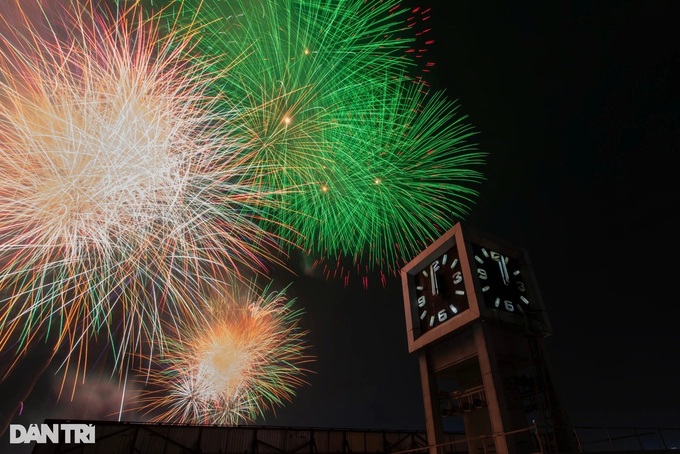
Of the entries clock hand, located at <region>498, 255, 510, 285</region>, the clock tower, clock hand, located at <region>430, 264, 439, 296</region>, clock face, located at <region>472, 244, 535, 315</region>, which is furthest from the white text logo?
clock hand, located at <region>498, 255, 510, 285</region>

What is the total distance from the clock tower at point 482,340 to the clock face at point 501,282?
0.23ft

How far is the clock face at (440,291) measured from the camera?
21.7 m

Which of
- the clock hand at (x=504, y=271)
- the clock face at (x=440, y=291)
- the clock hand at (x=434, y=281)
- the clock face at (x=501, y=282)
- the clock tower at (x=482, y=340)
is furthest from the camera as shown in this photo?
the clock hand at (x=434, y=281)

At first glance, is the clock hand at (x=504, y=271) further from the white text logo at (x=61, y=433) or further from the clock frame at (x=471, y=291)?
the white text logo at (x=61, y=433)

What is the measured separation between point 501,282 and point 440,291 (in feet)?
11.3

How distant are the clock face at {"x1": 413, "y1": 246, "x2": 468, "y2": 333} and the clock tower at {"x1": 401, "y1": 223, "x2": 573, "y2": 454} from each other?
59 millimetres

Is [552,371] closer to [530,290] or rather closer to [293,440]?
[530,290]

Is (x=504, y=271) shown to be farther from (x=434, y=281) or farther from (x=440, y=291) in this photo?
(x=434, y=281)

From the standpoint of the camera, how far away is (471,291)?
66.6ft

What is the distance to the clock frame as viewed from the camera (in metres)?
20.5

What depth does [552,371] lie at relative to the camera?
19.7 meters

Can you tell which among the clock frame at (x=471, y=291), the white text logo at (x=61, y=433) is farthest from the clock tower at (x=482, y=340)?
the white text logo at (x=61, y=433)

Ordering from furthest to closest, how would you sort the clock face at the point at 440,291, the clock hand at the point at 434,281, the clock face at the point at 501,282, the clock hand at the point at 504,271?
the clock hand at the point at 434,281 → the clock hand at the point at 504,271 → the clock face at the point at 440,291 → the clock face at the point at 501,282

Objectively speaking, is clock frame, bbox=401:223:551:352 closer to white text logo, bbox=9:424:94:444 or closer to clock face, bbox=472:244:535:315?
clock face, bbox=472:244:535:315
